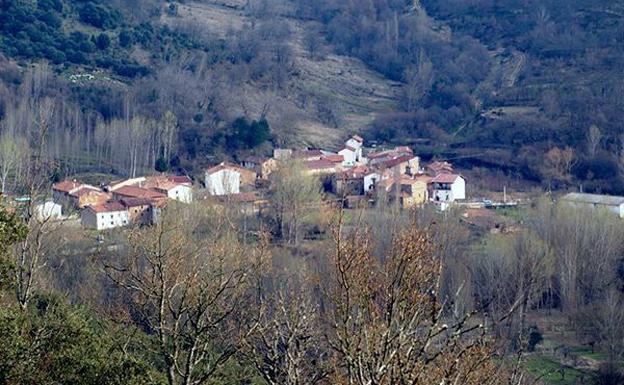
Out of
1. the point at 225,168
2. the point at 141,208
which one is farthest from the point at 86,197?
the point at 225,168

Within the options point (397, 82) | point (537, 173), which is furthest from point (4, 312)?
point (397, 82)

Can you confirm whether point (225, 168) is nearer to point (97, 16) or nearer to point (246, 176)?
point (246, 176)

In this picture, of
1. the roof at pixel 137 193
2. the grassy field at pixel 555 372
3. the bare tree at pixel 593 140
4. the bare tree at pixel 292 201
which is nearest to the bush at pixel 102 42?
the roof at pixel 137 193

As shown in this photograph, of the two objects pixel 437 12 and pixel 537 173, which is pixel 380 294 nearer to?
pixel 537 173

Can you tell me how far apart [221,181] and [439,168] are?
662 centimetres

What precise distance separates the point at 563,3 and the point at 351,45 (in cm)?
956

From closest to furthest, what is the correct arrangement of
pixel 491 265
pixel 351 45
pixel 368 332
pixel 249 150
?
1. pixel 368 332
2. pixel 491 265
3. pixel 249 150
4. pixel 351 45

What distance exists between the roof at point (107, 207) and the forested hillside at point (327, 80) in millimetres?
4518

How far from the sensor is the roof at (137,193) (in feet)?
73.5

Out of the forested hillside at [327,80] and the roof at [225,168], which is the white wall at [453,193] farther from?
the roof at [225,168]

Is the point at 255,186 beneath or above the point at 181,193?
above

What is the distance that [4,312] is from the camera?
5691 mm

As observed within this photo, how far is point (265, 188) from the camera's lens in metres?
25.1

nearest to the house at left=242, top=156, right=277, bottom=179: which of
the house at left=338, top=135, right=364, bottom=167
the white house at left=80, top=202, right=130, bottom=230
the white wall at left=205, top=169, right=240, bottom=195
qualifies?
the white wall at left=205, top=169, right=240, bottom=195
